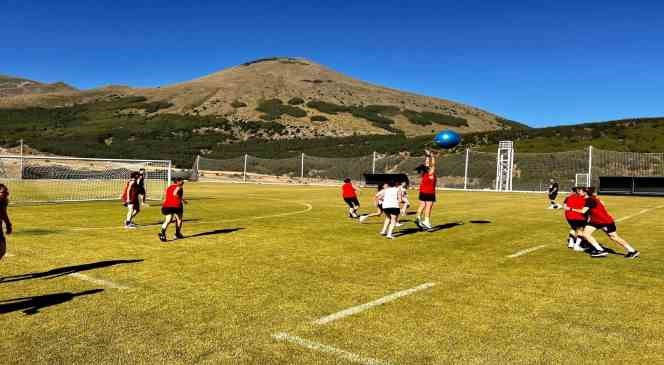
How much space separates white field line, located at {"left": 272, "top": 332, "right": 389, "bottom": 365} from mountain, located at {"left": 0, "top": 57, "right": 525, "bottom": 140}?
3726 inches

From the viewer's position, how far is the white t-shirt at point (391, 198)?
40.9 ft

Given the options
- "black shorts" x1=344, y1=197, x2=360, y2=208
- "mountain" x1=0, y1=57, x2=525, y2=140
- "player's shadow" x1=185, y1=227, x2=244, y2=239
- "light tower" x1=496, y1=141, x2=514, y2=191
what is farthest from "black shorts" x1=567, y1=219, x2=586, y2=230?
"mountain" x1=0, y1=57, x2=525, y2=140

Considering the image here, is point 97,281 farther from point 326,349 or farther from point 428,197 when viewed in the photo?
point 428,197

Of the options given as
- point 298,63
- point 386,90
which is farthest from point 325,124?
point 298,63

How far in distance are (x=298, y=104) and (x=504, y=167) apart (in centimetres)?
8647

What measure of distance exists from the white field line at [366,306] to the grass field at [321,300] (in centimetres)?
5

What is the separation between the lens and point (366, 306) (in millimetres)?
6645

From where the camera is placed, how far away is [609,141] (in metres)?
60.7

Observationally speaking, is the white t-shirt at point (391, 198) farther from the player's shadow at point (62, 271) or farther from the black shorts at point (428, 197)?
the player's shadow at point (62, 271)

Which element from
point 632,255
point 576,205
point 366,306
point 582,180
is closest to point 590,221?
point 576,205

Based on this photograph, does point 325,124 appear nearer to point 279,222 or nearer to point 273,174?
point 273,174

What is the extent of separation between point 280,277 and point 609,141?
62821mm

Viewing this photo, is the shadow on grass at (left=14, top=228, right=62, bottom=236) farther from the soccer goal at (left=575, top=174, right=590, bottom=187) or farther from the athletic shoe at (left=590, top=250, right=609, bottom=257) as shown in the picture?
the soccer goal at (left=575, top=174, right=590, bottom=187)

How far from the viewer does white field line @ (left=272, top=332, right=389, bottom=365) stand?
485 cm
